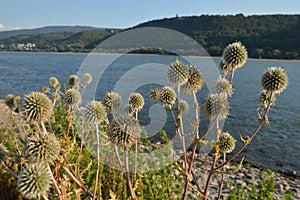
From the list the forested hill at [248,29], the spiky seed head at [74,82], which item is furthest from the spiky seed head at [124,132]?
the forested hill at [248,29]

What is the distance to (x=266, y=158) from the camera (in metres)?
11.9

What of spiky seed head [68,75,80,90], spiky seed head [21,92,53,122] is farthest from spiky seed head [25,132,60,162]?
spiky seed head [68,75,80,90]

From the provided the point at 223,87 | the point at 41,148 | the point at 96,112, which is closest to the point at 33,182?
the point at 41,148

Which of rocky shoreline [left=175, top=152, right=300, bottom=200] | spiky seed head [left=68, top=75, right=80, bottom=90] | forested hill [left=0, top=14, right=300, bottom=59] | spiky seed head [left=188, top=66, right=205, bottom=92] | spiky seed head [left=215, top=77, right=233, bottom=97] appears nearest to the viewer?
spiky seed head [left=215, top=77, right=233, bottom=97]

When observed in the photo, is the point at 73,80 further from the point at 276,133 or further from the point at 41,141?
the point at 276,133

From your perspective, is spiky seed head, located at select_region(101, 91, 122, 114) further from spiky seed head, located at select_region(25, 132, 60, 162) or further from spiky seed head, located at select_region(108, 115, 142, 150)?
spiky seed head, located at select_region(25, 132, 60, 162)

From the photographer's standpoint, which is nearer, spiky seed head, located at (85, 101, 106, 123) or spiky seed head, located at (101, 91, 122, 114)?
spiky seed head, located at (85, 101, 106, 123)

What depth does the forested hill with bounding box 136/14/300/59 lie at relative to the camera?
228 feet

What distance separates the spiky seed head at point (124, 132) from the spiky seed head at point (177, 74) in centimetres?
71

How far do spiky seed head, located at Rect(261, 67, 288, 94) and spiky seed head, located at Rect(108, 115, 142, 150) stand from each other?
142cm

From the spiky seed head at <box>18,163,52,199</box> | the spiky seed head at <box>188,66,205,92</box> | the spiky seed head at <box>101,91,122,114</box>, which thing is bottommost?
the spiky seed head at <box>18,163,52,199</box>

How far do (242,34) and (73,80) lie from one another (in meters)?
93.5

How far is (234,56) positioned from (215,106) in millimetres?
779

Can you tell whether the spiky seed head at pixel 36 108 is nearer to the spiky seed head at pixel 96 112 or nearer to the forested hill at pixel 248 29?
the spiky seed head at pixel 96 112
